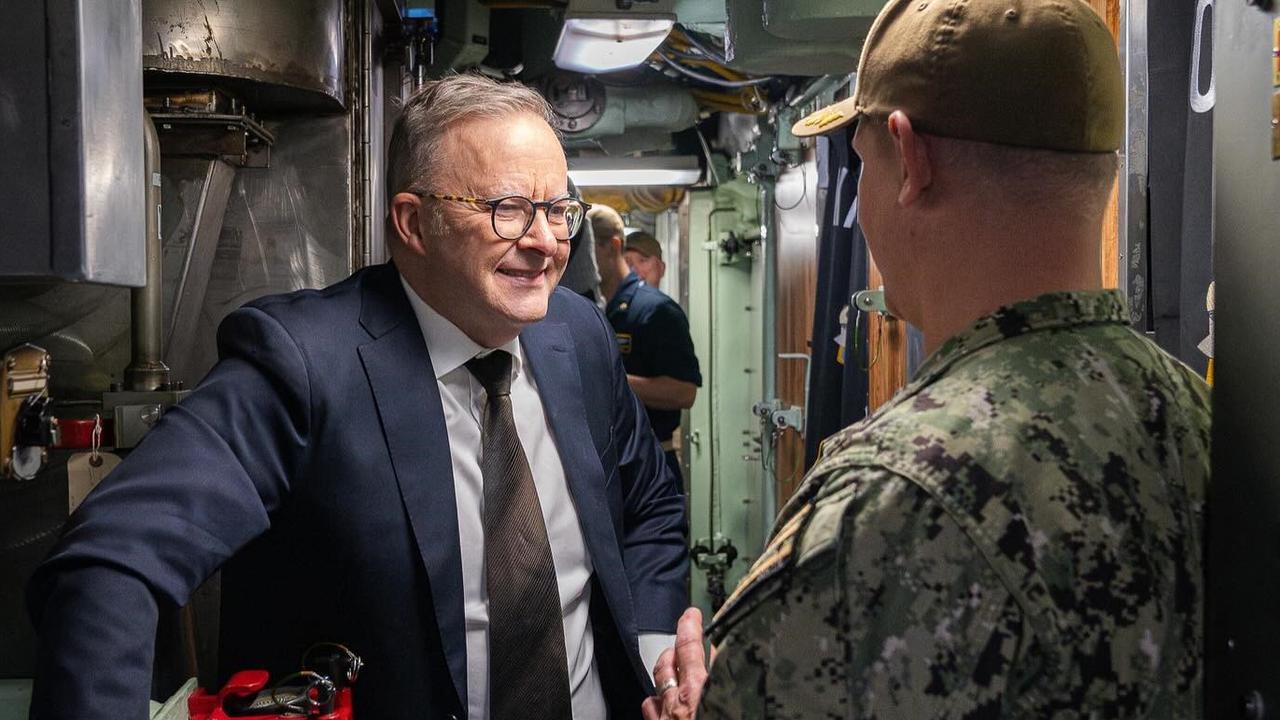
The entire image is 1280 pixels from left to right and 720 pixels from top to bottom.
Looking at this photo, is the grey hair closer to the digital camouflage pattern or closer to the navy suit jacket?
the navy suit jacket

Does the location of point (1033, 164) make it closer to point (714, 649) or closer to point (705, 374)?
point (714, 649)

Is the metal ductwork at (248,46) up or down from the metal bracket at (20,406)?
up

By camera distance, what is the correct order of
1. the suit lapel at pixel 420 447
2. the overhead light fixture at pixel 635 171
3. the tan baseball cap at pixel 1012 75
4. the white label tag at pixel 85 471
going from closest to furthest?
1. the tan baseball cap at pixel 1012 75
2. the suit lapel at pixel 420 447
3. the white label tag at pixel 85 471
4. the overhead light fixture at pixel 635 171

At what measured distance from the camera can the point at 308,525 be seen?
5.35ft

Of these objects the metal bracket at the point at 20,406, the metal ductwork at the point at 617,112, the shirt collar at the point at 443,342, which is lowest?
the metal bracket at the point at 20,406

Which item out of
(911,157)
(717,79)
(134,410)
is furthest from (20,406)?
(717,79)

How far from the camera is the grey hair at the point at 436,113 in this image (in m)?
1.83

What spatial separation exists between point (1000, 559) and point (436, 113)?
1.31 metres

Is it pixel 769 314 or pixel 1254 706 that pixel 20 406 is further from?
pixel 769 314

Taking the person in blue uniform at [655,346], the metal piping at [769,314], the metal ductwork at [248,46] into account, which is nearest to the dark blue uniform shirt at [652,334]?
the person in blue uniform at [655,346]

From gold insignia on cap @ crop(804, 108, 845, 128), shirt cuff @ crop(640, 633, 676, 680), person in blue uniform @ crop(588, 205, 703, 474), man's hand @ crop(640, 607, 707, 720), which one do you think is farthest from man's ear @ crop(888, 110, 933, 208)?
person in blue uniform @ crop(588, 205, 703, 474)

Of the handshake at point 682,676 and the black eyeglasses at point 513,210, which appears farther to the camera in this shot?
the black eyeglasses at point 513,210

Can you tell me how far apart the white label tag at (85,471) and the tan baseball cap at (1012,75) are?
2114 mm

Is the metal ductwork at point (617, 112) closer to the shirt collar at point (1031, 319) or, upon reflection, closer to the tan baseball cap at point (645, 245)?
the tan baseball cap at point (645, 245)
